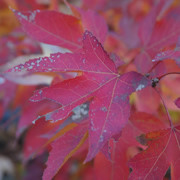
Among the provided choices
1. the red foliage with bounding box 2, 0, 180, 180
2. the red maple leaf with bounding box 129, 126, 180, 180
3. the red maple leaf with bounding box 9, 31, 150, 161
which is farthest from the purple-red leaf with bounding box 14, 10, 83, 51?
the red maple leaf with bounding box 129, 126, 180, 180

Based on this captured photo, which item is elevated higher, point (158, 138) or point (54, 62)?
point (54, 62)

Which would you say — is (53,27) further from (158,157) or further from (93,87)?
(158,157)

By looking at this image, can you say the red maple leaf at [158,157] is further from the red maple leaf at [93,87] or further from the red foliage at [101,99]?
the red maple leaf at [93,87]

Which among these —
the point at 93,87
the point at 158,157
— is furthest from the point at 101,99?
the point at 158,157

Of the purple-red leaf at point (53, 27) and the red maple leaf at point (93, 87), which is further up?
the purple-red leaf at point (53, 27)

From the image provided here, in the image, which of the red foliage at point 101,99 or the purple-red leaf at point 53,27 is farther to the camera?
the purple-red leaf at point 53,27

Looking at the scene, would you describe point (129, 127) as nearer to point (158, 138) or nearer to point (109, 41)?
point (158, 138)

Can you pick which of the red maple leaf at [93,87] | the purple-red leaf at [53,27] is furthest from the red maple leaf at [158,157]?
the purple-red leaf at [53,27]

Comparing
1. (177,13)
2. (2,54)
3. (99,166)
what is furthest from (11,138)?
(177,13)

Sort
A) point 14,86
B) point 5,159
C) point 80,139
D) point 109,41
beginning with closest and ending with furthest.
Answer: point 80,139 < point 14,86 < point 109,41 < point 5,159

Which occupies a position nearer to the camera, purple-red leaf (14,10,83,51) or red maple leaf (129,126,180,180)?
red maple leaf (129,126,180,180)

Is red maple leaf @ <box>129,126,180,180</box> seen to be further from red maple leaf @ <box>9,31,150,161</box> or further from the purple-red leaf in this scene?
the purple-red leaf
